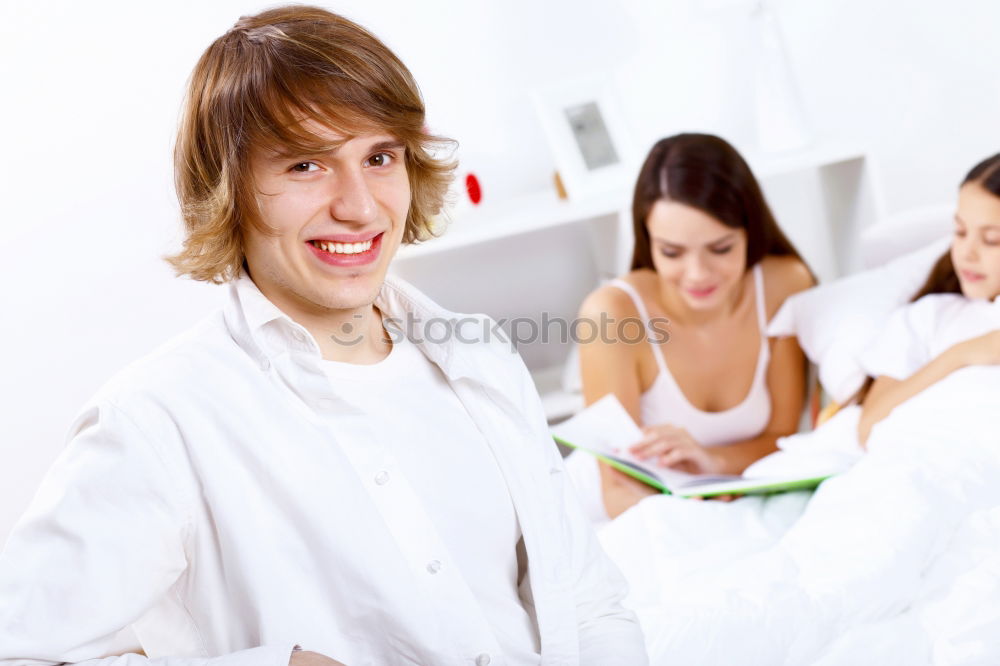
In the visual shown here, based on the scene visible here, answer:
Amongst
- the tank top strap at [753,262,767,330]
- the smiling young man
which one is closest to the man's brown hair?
the smiling young man

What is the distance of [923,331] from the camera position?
1.94m

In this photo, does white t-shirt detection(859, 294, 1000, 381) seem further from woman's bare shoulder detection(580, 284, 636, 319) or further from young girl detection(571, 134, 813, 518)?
woman's bare shoulder detection(580, 284, 636, 319)

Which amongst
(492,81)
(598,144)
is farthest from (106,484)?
(492,81)

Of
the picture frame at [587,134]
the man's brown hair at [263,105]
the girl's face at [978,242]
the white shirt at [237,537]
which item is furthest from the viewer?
the picture frame at [587,134]

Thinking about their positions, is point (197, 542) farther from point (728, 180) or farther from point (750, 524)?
point (728, 180)

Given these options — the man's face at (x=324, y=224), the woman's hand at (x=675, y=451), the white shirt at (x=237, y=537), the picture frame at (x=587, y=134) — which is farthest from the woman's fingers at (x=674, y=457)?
the man's face at (x=324, y=224)

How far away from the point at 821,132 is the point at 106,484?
7.96 feet

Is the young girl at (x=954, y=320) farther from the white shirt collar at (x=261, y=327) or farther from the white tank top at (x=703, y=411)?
the white shirt collar at (x=261, y=327)

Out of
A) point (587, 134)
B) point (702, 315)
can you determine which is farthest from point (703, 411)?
point (587, 134)

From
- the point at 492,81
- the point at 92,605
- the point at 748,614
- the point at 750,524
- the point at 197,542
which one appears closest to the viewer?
the point at 92,605

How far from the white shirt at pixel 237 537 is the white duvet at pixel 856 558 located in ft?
0.97

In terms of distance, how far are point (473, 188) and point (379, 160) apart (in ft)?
4.97

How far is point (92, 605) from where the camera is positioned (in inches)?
29.6

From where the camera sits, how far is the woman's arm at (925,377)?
174 centimetres
